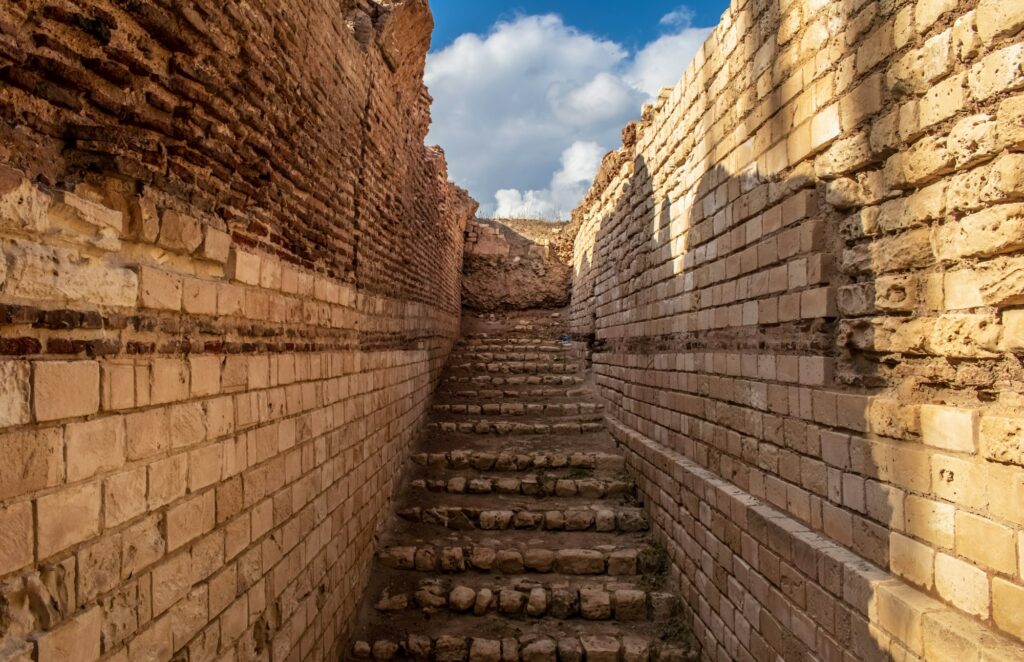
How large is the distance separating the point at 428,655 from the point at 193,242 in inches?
152

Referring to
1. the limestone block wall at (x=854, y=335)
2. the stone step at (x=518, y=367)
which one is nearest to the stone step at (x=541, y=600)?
the limestone block wall at (x=854, y=335)

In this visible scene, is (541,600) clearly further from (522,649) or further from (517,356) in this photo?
(517,356)

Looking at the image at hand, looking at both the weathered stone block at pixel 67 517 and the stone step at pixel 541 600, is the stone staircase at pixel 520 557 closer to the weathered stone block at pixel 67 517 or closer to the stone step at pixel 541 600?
the stone step at pixel 541 600

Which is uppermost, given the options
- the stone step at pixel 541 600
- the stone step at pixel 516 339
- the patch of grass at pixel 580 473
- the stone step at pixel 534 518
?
the stone step at pixel 516 339

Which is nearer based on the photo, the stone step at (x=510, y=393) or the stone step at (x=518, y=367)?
the stone step at (x=510, y=393)

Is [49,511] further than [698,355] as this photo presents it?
No

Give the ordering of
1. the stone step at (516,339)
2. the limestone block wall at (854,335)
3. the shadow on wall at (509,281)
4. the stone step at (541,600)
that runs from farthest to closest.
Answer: the shadow on wall at (509,281) < the stone step at (516,339) < the stone step at (541,600) < the limestone block wall at (854,335)

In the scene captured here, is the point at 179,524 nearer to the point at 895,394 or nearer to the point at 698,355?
the point at 895,394

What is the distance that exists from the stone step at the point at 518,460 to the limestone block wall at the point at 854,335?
185cm

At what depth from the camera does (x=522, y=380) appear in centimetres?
1052

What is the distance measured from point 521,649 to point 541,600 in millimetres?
521

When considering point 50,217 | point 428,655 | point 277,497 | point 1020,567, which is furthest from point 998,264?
point 428,655

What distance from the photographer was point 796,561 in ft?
10.8

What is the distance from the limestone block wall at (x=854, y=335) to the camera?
2168mm
